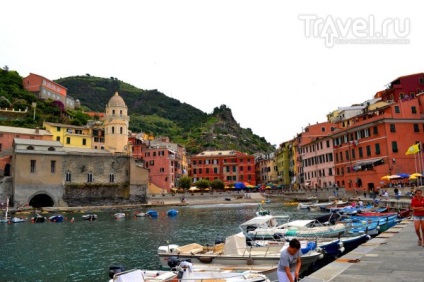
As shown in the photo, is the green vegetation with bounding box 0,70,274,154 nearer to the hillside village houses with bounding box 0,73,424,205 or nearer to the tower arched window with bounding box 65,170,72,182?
the hillside village houses with bounding box 0,73,424,205

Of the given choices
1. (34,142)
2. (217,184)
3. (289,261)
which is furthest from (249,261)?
(217,184)

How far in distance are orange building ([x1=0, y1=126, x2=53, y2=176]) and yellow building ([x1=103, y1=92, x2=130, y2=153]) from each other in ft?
41.8

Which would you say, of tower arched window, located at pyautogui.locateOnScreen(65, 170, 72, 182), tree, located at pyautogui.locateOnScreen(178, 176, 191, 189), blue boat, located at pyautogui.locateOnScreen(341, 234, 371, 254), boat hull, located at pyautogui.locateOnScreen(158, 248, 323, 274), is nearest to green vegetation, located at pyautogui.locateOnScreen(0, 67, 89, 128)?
tower arched window, located at pyautogui.locateOnScreen(65, 170, 72, 182)

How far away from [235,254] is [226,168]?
83.4 metres

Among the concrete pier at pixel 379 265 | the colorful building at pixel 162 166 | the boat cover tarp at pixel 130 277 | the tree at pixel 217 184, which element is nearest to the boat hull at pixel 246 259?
the concrete pier at pixel 379 265

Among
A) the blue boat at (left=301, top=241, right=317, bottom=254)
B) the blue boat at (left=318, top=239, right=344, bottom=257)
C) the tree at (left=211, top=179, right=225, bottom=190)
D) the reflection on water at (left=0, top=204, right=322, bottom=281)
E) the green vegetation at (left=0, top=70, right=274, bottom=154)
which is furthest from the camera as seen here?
the green vegetation at (left=0, top=70, right=274, bottom=154)

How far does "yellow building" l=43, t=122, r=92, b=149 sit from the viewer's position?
78619 millimetres

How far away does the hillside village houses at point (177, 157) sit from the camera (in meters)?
51.6

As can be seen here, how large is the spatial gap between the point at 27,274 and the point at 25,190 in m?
51.5

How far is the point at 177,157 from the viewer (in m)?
91.5

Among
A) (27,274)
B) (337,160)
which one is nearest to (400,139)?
(337,160)

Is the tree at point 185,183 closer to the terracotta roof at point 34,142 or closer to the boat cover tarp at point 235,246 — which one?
the terracotta roof at point 34,142

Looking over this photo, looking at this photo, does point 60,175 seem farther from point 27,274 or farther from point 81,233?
point 27,274

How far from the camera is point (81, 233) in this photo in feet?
109
